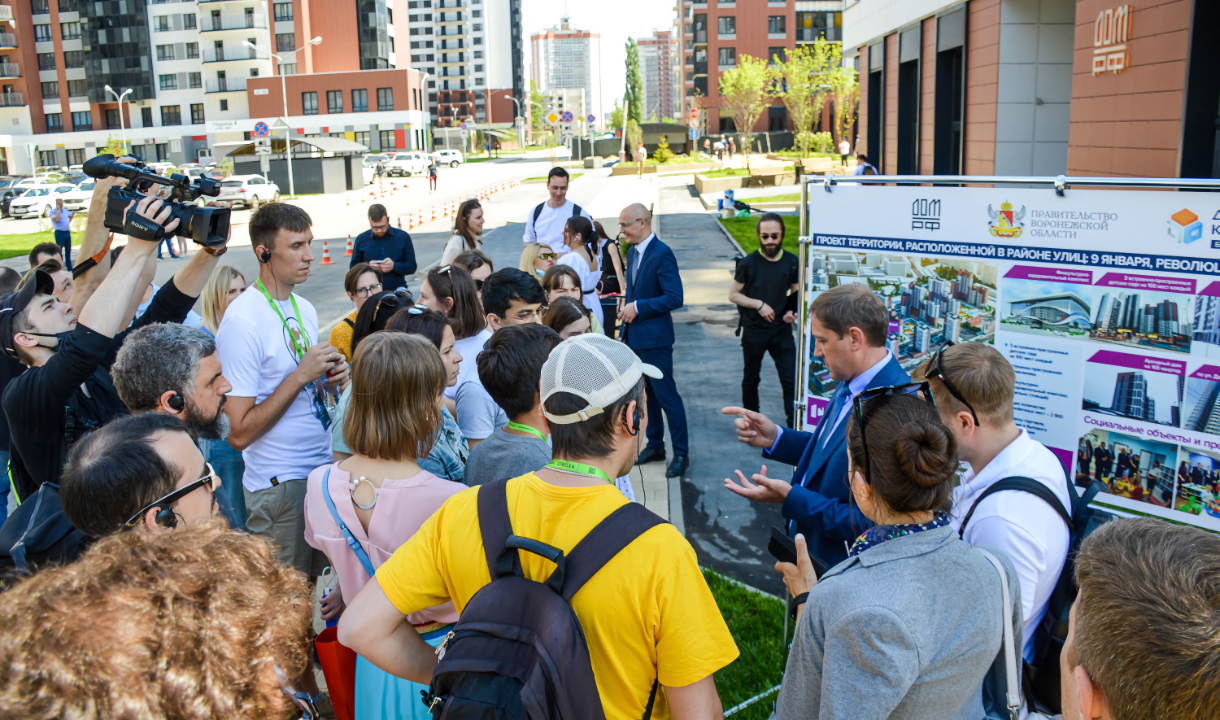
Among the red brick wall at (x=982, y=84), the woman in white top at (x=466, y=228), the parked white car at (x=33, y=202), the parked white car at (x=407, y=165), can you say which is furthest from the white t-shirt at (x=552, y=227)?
the parked white car at (x=407, y=165)

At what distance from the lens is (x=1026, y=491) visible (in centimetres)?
264

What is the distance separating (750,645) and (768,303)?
360 cm

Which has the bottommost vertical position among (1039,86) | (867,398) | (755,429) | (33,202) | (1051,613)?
(1051,613)

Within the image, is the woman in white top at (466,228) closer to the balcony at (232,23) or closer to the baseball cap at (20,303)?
the baseball cap at (20,303)

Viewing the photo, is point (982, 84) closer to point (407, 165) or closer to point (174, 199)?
point (174, 199)

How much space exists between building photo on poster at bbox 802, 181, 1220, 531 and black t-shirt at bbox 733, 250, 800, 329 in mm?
2038

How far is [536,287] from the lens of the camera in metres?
5.00

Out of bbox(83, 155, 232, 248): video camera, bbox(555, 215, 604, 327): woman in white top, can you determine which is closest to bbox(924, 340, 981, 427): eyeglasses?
bbox(83, 155, 232, 248): video camera

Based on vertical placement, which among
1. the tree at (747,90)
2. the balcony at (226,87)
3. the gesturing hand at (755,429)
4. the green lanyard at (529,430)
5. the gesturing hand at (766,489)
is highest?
the balcony at (226,87)

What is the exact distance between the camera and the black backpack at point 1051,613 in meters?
2.65

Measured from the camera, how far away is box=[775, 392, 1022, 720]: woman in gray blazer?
1.93m

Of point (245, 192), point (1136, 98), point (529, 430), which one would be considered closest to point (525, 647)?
point (529, 430)

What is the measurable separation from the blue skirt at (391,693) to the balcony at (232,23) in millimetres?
84868

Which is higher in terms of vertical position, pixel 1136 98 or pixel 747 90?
pixel 747 90
